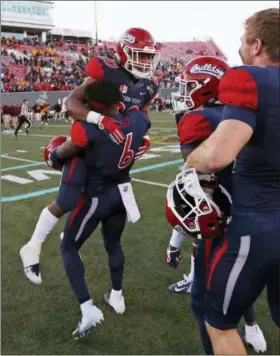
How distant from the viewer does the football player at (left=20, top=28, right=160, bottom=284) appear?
2898 millimetres

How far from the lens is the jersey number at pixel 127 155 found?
2879 millimetres

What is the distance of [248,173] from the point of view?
183 cm

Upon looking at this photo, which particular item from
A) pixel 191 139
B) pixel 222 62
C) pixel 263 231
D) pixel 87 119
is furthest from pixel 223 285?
pixel 87 119

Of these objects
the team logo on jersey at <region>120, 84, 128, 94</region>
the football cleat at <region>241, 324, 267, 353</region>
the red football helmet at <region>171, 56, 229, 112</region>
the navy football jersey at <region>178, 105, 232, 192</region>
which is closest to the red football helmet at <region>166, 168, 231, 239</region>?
the navy football jersey at <region>178, 105, 232, 192</region>

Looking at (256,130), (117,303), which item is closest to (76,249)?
(117,303)

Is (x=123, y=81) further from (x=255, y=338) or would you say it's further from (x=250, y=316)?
(x=255, y=338)

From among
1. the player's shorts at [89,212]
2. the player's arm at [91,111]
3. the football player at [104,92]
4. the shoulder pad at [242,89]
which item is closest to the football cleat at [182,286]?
the player's shorts at [89,212]

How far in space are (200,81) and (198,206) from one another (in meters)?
0.76

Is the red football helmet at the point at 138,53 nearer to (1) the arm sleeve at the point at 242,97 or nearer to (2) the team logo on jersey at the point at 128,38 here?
(2) the team logo on jersey at the point at 128,38

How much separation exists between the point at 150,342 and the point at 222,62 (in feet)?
6.21

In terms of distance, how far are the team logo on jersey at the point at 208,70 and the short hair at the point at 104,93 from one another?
0.66 m

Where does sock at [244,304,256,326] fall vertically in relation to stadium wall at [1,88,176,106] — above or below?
below

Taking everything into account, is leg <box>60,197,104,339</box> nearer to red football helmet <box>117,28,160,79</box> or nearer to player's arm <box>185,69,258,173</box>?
red football helmet <box>117,28,160,79</box>

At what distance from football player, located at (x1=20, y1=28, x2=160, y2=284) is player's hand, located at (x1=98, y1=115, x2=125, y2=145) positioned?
0.01m
